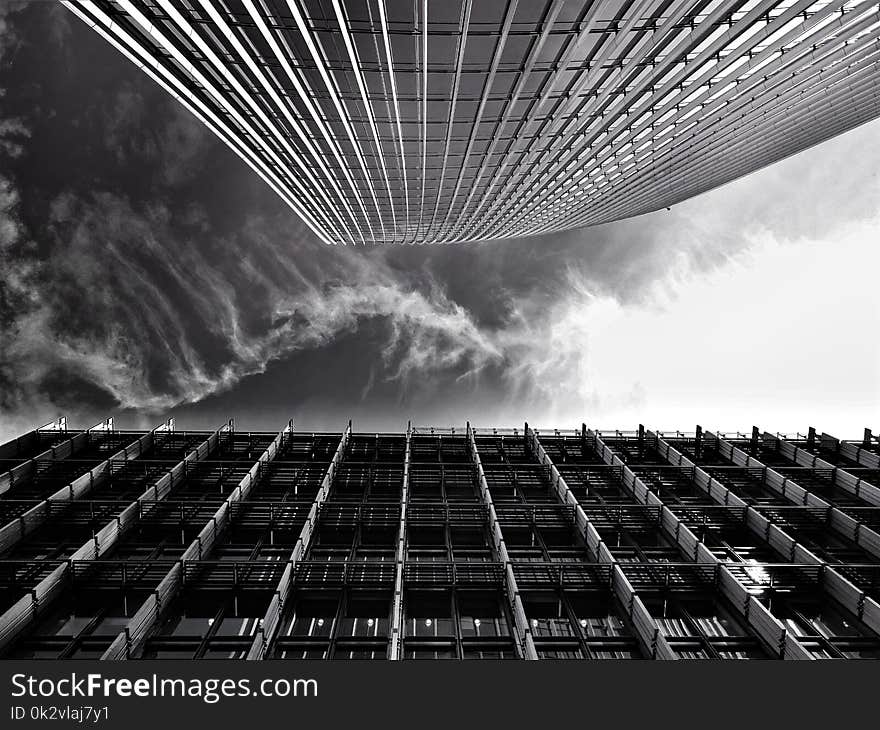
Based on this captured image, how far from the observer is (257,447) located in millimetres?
37656

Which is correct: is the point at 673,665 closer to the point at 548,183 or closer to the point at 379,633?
the point at 379,633

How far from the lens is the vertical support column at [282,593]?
16.8m

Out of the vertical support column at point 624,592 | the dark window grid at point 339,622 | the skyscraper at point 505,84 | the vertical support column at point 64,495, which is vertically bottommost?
the dark window grid at point 339,622

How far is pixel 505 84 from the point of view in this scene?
3309 cm

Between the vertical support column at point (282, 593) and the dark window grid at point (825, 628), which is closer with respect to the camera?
the vertical support column at point (282, 593)

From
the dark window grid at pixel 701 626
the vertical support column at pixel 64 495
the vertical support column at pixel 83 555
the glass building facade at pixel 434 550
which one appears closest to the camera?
the vertical support column at pixel 83 555

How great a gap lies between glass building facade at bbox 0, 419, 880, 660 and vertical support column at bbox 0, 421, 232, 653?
9cm

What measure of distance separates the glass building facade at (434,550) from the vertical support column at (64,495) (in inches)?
4.4

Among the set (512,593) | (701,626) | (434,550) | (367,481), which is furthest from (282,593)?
(701,626)

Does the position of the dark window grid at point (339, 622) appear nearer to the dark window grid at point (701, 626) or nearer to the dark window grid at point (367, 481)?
the dark window grid at point (367, 481)

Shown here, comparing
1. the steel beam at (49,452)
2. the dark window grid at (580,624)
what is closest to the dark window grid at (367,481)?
the dark window grid at (580,624)

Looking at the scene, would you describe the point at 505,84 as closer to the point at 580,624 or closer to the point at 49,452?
the point at 580,624

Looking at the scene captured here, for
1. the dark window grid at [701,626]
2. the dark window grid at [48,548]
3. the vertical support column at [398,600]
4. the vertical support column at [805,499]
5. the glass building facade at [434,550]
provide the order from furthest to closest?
the vertical support column at [805,499], the dark window grid at [48,548], the glass building facade at [434,550], the dark window grid at [701,626], the vertical support column at [398,600]

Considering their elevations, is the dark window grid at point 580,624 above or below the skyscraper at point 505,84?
below
